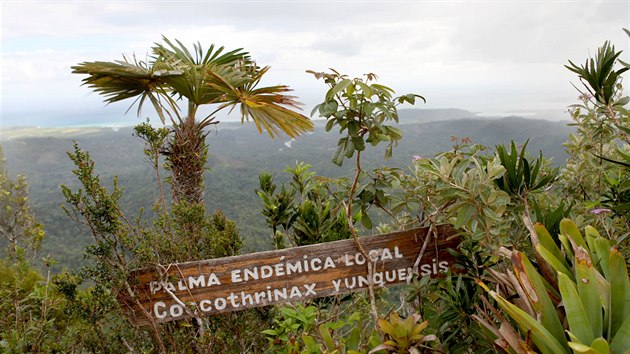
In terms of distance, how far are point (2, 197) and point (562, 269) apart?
51.3ft

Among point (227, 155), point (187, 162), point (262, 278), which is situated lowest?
point (227, 155)

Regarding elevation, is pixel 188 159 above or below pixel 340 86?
below

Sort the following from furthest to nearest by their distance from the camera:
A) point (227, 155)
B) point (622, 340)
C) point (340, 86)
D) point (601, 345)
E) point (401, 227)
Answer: point (227, 155) → point (401, 227) → point (340, 86) → point (622, 340) → point (601, 345)

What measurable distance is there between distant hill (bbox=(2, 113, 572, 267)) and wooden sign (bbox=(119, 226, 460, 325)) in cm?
2609

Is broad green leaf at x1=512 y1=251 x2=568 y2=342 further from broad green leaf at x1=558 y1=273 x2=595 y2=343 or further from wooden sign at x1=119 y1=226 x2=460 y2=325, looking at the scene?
Result: wooden sign at x1=119 y1=226 x2=460 y2=325

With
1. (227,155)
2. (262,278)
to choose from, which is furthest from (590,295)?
(227,155)

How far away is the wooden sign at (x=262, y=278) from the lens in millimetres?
2383

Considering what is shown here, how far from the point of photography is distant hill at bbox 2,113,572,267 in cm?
3812

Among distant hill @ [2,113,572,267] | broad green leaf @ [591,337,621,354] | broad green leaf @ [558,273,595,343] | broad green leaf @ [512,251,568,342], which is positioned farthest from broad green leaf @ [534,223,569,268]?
distant hill @ [2,113,572,267]

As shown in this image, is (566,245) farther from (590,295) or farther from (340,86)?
(340,86)

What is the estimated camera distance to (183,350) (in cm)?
246

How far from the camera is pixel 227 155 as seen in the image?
73.5 m

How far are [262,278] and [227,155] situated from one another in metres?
72.6


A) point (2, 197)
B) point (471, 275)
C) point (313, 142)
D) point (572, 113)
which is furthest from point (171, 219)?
point (313, 142)
